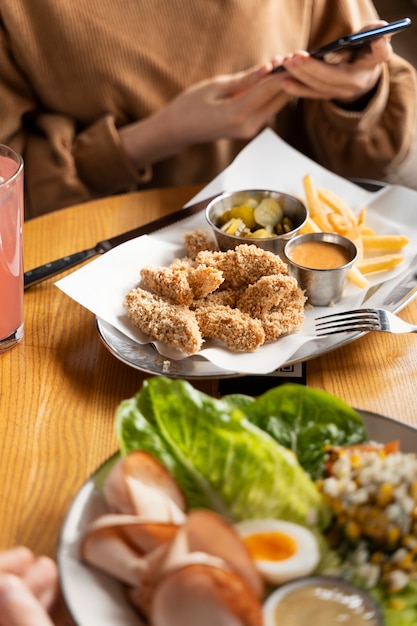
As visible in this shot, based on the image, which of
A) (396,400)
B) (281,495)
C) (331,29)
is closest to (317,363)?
(396,400)

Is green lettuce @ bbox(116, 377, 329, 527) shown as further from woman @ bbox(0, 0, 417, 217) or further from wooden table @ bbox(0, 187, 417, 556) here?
woman @ bbox(0, 0, 417, 217)

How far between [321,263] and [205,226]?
1.10 feet

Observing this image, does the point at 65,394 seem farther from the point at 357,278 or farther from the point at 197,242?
the point at 357,278

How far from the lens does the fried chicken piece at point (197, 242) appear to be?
5.22 feet

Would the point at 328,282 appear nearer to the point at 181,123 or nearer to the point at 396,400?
the point at 396,400

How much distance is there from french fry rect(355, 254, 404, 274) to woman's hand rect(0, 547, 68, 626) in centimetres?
90

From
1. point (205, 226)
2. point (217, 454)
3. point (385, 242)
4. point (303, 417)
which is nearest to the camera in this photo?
point (217, 454)

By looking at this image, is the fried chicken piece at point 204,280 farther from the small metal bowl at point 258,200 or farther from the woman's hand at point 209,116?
the woman's hand at point 209,116

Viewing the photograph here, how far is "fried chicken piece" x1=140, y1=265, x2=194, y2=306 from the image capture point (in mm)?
1375

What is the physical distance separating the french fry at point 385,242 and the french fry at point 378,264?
6cm

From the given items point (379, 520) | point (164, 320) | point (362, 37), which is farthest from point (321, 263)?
point (379, 520)

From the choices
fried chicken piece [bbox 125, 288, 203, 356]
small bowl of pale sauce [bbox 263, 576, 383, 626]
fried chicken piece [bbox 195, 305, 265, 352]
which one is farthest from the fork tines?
small bowl of pale sauce [bbox 263, 576, 383, 626]

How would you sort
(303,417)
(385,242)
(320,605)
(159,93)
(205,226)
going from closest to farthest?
(320,605) < (303,417) < (385,242) < (205,226) < (159,93)

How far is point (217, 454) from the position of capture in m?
0.92
